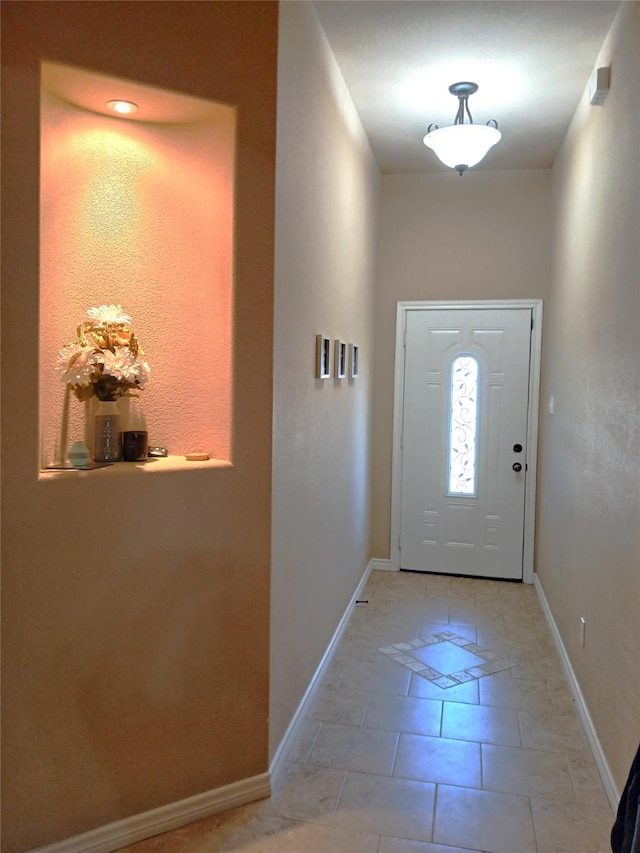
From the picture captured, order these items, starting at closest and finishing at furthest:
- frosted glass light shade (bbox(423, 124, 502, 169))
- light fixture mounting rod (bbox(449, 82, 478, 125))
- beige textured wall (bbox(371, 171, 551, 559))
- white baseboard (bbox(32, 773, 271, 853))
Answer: white baseboard (bbox(32, 773, 271, 853)) → frosted glass light shade (bbox(423, 124, 502, 169)) → light fixture mounting rod (bbox(449, 82, 478, 125)) → beige textured wall (bbox(371, 171, 551, 559))

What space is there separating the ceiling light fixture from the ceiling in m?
0.07

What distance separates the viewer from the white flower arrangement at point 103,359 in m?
2.13

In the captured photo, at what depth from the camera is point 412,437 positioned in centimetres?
512

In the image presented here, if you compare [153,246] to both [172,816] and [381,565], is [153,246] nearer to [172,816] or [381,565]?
[172,816]

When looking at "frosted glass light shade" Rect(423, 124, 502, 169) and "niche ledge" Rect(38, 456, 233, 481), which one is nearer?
"niche ledge" Rect(38, 456, 233, 481)

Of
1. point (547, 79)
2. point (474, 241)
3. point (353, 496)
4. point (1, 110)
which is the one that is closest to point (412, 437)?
point (353, 496)

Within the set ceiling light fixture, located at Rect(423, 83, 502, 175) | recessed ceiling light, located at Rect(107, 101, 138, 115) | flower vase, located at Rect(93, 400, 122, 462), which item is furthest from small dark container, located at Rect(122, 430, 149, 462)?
ceiling light fixture, located at Rect(423, 83, 502, 175)

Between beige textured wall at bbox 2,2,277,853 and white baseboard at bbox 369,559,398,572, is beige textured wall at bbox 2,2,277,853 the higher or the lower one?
the higher one

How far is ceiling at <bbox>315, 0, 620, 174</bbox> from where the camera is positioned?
9.21ft

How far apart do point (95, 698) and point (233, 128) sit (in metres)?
1.85

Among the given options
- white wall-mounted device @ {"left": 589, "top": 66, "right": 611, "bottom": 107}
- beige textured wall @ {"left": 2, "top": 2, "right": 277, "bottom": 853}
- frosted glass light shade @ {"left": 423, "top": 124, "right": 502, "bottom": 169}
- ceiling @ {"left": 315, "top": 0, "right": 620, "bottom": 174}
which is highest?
ceiling @ {"left": 315, "top": 0, "right": 620, "bottom": 174}

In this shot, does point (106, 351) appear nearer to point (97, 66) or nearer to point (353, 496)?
point (97, 66)

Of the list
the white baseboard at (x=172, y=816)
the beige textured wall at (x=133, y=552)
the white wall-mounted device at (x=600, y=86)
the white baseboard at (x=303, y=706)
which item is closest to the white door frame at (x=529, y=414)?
the white baseboard at (x=303, y=706)

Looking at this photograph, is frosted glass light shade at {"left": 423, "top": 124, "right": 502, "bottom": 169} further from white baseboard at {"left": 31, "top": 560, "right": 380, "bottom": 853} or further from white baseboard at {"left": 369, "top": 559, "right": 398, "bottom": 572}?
white baseboard at {"left": 369, "top": 559, "right": 398, "bottom": 572}
